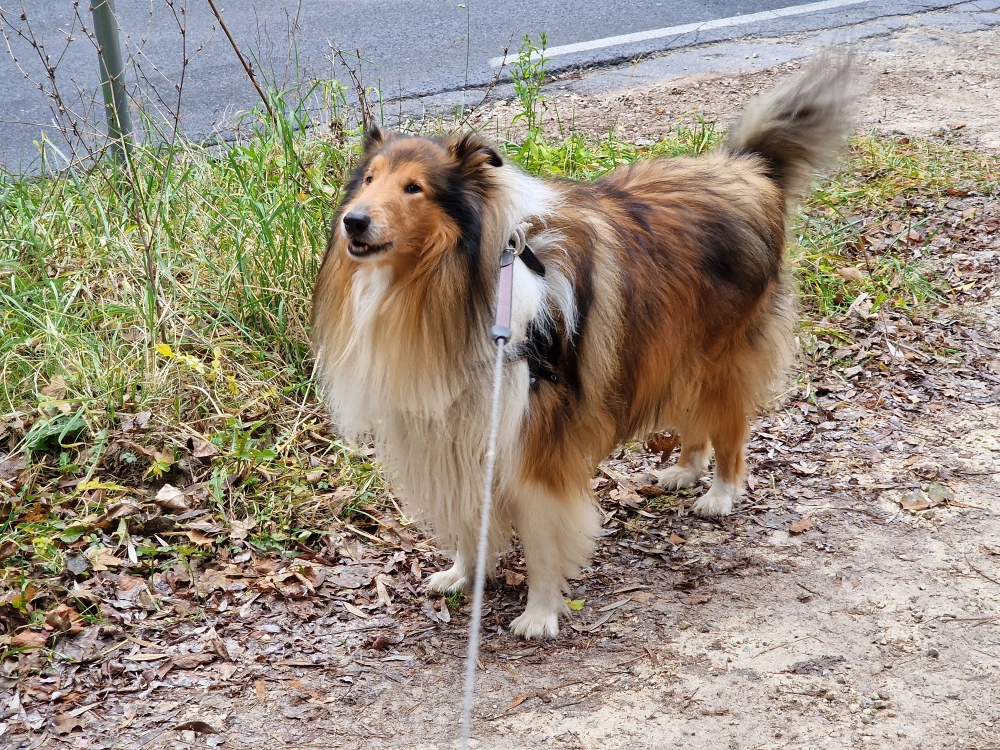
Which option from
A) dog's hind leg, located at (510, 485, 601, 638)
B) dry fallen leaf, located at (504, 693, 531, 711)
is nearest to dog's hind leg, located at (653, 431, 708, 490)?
dog's hind leg, located at (510, 485, 601, 638)

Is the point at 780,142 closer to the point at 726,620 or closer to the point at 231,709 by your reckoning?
the point at 726,620

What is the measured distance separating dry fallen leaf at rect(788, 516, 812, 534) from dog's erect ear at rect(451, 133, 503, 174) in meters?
1.97

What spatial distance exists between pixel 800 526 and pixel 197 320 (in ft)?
9.11

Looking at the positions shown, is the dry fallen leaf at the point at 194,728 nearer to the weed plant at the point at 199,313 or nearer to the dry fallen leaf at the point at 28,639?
the dry fallen leaf at the point at 28,639

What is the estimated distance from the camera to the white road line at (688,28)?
25.2 feet

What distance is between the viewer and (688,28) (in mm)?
8047

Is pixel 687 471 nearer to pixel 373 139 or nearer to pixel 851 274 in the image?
pixel 851 274

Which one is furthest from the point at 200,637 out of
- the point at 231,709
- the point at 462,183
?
the point at 462,183

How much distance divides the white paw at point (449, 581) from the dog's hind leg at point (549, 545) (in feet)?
0.88

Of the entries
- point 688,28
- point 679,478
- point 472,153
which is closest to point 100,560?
point 472,153

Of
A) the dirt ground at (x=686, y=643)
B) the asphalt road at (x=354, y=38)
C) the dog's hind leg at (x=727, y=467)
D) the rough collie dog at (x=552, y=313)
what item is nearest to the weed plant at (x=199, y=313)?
the dirt ground at (x=686, y=643)

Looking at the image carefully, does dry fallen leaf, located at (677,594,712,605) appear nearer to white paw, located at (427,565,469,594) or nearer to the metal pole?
white paw, located at (427,565,469,594)

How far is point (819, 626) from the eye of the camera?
3348 mm

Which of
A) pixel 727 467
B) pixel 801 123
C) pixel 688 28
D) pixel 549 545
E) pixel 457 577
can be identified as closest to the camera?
pixel 549 545
